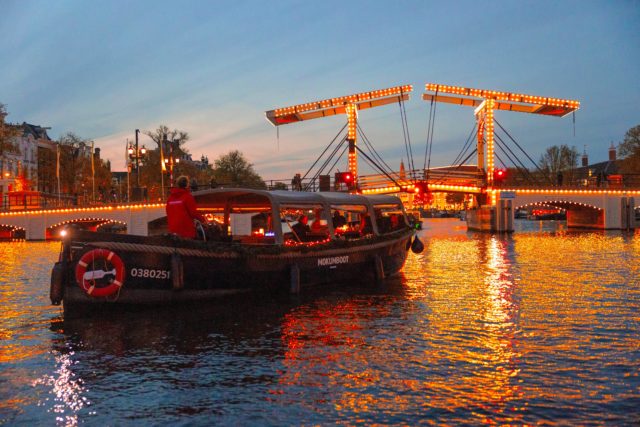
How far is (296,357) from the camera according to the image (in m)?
9.70

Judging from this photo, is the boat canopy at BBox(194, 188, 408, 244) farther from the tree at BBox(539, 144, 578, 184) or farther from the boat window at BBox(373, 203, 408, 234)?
the tree at BBox(539, 144, 578, 184)

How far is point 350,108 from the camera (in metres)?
46.3

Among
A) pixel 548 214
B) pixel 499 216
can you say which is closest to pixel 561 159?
pixel 548 214

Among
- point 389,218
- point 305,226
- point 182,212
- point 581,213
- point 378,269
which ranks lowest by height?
point 378,269

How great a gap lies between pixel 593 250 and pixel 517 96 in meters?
21.1

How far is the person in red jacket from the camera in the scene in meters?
13.6

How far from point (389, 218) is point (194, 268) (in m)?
8.93

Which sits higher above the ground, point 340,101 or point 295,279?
point 340,101

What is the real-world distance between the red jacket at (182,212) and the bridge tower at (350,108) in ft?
105

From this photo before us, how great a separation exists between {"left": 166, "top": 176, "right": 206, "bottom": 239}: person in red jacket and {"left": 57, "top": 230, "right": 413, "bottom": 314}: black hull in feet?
2.33

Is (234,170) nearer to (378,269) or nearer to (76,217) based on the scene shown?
(76,217)

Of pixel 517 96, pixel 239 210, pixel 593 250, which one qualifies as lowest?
pixel 593 250

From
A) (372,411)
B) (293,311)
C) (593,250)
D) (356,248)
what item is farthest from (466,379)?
(593,250)

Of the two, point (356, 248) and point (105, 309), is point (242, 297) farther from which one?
point (356, 248)
